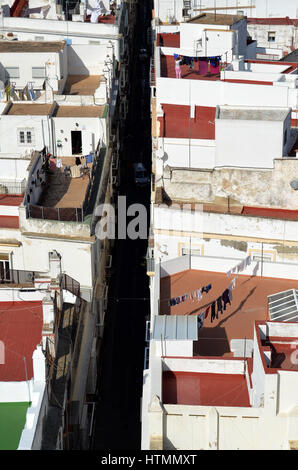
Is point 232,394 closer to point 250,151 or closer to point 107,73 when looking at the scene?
point 250,151

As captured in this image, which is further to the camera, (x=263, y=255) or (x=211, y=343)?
(x=263, y=255)

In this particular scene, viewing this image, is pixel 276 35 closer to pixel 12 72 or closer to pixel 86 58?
pixel 86 58

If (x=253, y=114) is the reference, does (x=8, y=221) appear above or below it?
below

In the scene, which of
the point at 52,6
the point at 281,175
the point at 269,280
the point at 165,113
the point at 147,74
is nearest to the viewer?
the point at 269,280

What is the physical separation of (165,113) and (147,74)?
51.2m

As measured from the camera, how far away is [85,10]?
8875 cm

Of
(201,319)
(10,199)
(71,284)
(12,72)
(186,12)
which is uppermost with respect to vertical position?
(186,12)

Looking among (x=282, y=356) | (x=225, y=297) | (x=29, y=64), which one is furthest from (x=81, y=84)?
(x=282, y=356)

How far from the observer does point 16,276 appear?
174 ft

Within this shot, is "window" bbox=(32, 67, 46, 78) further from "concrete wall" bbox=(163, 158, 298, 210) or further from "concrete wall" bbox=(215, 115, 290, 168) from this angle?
Answer: "concrete wall" bbox=(163, 158, 298, 210)

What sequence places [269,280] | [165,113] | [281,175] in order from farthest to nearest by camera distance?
[165,113], [281,175], [269,280]

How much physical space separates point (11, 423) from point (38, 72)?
45.1m

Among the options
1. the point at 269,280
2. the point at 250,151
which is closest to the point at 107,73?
the point at 250,151

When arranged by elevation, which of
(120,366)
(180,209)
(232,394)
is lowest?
(120,366)
